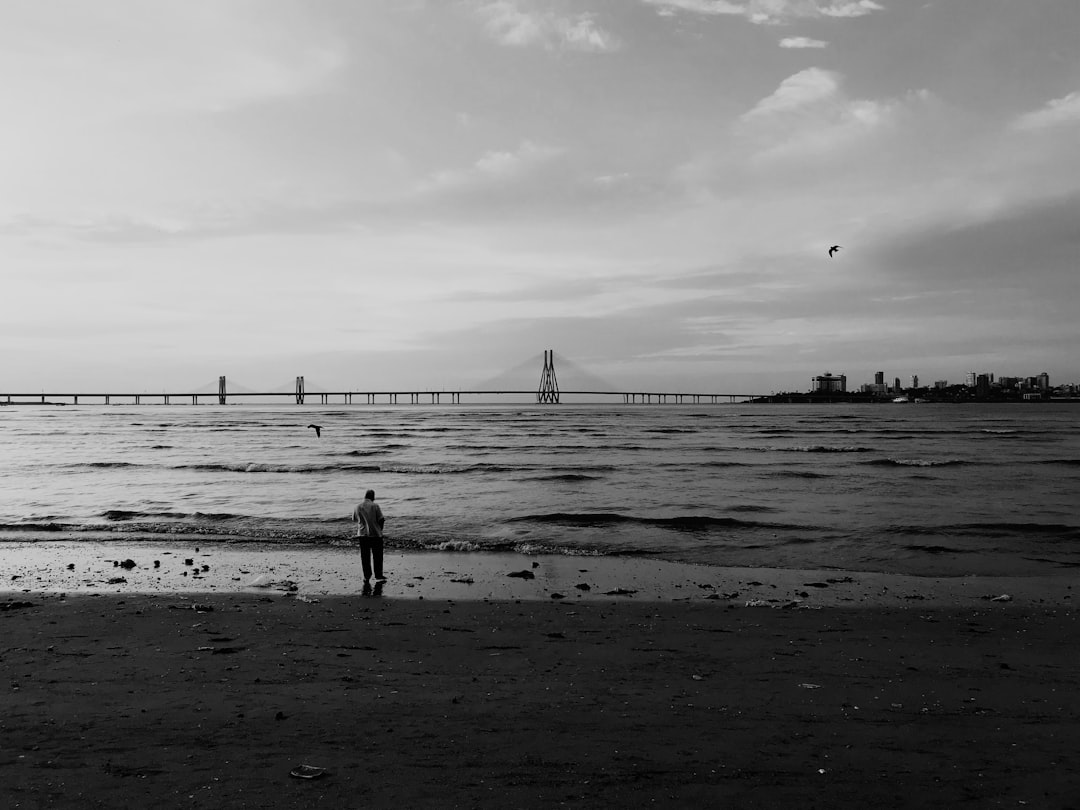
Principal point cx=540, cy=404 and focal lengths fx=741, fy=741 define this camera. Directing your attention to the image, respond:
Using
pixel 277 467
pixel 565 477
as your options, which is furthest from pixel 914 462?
pixel 277 467

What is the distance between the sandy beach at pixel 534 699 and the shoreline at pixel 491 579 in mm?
174

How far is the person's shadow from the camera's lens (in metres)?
10.8

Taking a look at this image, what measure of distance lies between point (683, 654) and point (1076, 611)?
602 centimetres

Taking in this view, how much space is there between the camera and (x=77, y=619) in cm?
895

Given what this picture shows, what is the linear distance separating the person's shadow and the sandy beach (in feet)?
1.00

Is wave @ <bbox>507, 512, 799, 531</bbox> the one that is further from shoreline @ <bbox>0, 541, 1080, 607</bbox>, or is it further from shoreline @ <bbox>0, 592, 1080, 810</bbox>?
shoreline @ <bbox>0, 592, 1080, 810</bbox>

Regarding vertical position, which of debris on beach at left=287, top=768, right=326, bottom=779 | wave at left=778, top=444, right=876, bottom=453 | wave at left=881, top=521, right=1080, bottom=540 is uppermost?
debris on beach at left=287, top=768, right=326, bottom=779

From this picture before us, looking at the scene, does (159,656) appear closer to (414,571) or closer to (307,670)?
(307,670)

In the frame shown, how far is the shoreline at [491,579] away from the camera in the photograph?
35.8 ft

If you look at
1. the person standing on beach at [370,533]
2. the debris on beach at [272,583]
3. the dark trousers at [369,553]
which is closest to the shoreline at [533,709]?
the debris on beach at [272,583]

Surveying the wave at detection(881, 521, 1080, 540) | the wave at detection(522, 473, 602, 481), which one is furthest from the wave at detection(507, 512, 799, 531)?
the wave at detection(522, 473, 602, 481)

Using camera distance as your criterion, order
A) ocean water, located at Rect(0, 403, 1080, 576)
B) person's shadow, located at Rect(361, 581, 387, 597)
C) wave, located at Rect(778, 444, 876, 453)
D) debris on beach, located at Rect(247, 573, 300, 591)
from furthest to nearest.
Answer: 1. wave, located at Rect(778, 444, 876, 453)
2. ocean water, located at Rect(0, 403, 1080, 576)
3. debris on beach, located at Rect(247, 573, 300, 591)
4. person's shadow, located at Rect(361, 581, 387, 597)

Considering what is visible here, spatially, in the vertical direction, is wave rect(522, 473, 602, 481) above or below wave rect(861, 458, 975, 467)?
above

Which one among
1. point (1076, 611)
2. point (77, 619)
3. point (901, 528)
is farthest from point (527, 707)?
point (901, 528)
